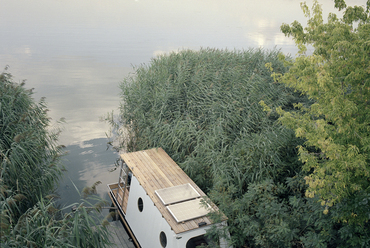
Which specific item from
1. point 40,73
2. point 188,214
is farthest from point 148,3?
point 188,214

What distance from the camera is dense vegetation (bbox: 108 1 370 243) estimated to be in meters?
6.27

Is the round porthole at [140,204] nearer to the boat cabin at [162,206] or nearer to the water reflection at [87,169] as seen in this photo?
the boat cabin at [162,206]

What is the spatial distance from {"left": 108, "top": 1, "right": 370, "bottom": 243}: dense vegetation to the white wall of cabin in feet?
4.30

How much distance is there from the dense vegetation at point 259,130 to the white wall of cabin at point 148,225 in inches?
51.6

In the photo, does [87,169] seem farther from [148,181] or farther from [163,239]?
[163,239]

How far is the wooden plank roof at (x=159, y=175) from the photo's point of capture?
6.30m

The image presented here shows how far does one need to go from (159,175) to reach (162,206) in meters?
1.54

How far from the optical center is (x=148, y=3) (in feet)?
395

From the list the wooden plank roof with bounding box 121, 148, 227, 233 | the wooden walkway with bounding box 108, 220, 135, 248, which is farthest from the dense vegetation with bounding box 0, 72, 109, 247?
the wooden plank roof with bounding box 121, 148, 227, 233

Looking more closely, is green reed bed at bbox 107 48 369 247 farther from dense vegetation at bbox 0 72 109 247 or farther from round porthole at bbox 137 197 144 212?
dense vegetation at bbox 0 72 109 247

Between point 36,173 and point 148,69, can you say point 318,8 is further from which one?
point 36,173

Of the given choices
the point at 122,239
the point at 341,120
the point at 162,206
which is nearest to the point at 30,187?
the point at 122,239

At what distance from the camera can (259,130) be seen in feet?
34.4

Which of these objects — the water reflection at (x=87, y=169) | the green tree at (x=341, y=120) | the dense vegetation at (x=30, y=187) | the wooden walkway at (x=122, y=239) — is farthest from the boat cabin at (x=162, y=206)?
the water reflection at (x=87, y=169)
